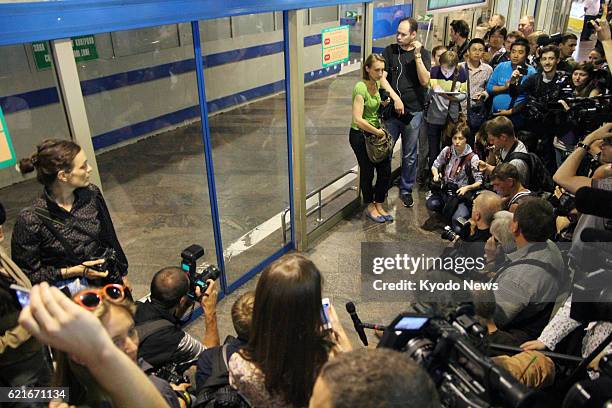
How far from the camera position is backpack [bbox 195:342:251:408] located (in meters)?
1.57

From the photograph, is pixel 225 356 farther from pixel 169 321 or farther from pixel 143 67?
pixel 143 67

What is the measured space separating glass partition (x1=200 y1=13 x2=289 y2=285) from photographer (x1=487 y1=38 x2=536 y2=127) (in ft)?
7.76

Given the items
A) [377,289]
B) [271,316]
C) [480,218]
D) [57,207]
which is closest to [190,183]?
[377,289]

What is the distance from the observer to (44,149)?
216cm

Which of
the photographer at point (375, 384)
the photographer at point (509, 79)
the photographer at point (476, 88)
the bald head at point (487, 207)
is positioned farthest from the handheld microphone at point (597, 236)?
the photographer at point (476, 88)

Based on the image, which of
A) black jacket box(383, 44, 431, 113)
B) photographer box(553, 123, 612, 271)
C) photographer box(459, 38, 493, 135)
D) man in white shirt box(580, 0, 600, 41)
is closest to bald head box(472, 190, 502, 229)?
photographer box(553, 123, 612, 271)

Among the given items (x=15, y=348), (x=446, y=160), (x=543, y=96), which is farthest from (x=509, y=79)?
(x=15, y=348)

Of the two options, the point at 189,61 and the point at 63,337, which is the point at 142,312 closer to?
the point at 63,337

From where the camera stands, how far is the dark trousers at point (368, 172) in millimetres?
4344

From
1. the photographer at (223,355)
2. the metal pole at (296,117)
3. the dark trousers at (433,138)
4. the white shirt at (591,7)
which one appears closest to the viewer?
the photographer at (223,355)

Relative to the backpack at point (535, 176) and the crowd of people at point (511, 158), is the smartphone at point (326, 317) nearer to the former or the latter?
the crowd of people at point (511, 158)

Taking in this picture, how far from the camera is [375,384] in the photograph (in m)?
0.95

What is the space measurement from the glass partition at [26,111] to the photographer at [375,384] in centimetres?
196

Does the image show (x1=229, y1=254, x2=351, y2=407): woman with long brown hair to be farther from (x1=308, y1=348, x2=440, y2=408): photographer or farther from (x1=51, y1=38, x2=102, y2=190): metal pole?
(x1=51, y1=38, x2=102, y2=190): metal pole
